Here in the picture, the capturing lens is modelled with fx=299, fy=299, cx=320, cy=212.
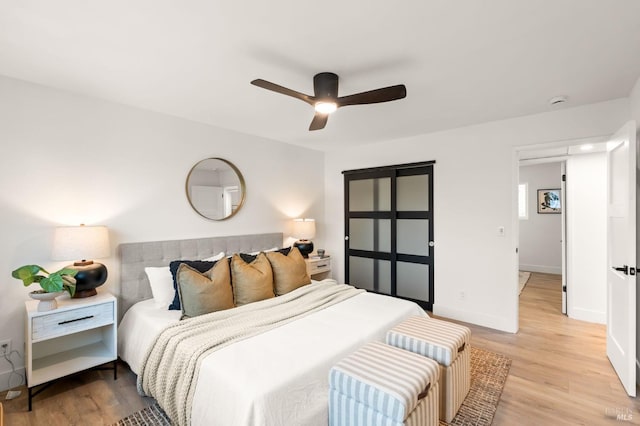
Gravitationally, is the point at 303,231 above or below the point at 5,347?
above

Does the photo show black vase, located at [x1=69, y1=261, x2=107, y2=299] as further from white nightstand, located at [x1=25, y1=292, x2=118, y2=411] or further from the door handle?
the door handle

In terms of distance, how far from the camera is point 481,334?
3402 mm

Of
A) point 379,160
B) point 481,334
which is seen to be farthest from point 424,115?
point 481,334

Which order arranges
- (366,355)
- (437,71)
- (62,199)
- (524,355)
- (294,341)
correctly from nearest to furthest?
1. (366,355)
2. (294,341)
3. (437,71)
4. (62,199)
5. (524,355)

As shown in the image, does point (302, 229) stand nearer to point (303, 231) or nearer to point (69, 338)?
point (303, 231)

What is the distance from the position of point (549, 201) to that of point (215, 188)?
22.6ft

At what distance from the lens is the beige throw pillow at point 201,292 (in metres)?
2.43

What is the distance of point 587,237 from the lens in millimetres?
3883

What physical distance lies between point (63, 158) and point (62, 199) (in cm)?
36

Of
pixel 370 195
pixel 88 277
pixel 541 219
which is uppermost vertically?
pixel 370 195

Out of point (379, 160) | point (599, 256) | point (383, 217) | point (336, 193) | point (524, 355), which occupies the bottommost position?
point (524, 355)

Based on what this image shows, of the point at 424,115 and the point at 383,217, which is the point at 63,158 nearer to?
the point at 424,115

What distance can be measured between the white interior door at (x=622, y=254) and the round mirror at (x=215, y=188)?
378cm

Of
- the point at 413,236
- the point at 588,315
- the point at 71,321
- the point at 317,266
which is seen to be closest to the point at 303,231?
the point at 317,266
